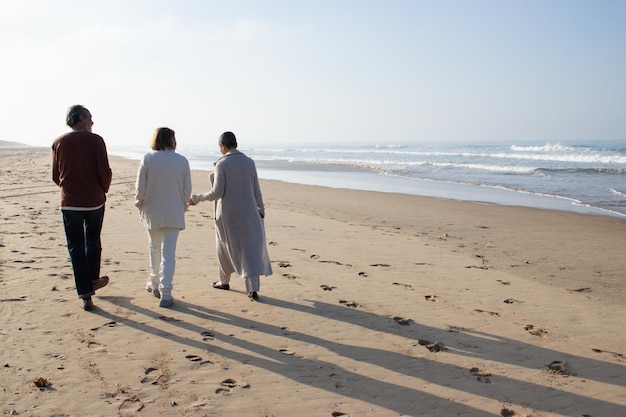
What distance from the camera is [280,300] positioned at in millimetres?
5457

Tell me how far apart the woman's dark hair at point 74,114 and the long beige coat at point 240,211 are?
4.11ft

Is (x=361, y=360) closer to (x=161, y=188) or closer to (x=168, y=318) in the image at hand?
(x=168, y=318)

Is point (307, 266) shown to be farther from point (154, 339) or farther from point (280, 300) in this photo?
point (154, 339)

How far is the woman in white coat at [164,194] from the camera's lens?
507 centimetres

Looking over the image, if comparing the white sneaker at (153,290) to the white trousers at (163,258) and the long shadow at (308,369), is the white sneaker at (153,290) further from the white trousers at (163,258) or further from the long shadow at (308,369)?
the long shadow at (308,369)

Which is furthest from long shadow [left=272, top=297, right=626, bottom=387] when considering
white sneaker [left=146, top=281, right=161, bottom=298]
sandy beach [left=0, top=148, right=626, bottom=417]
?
white sneaker [left=146, top=281, right=161, bottom=298]

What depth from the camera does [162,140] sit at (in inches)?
201

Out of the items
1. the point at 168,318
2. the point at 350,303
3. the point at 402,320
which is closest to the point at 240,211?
the point at 168,318

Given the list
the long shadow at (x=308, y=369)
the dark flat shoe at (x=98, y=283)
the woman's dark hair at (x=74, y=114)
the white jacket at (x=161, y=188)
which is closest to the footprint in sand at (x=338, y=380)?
the long shadow at (x=308, y=369)

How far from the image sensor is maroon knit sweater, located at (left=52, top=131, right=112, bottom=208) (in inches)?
191

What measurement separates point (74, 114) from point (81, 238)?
1105mm

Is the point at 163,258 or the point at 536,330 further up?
the point at 163,258

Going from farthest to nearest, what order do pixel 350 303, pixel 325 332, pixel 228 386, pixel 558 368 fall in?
pixel 350 303 → pixel 325 332 → pixel 558 368 → pixel 228 386

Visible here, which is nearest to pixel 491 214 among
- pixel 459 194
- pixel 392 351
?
pixel 459 194
